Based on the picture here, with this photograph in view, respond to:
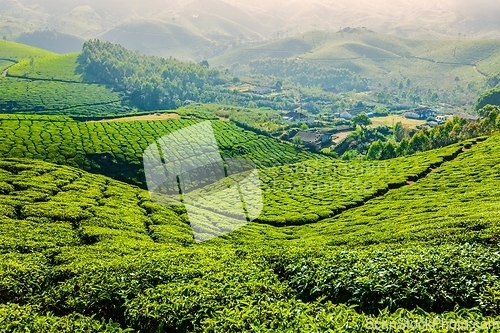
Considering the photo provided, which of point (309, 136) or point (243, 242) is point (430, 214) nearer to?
point (243, 242)

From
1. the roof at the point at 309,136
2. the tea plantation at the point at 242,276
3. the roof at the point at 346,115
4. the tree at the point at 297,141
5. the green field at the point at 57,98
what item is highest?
the tea plantation at the point at 242,276

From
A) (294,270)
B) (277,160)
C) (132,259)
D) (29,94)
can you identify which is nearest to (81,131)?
(277,160)

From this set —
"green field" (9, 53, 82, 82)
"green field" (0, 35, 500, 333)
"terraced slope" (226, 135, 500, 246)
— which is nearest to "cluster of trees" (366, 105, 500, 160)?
"green field" (0, 35, 500, 333)

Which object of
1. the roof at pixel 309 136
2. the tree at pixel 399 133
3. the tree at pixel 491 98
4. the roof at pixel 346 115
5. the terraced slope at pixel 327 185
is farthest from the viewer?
the roof at pixel 346 115

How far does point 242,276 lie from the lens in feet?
55.6

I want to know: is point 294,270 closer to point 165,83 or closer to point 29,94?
point 29,94

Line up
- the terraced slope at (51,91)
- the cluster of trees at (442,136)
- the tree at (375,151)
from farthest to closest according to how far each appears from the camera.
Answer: the terraced slope at (51,91) < the tree at (375,151) < the cluster of trees at (442,136)

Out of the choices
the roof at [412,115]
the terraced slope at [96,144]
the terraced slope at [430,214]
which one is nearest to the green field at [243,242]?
the terraced slope at [430,214]

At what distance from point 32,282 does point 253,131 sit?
94181 mm

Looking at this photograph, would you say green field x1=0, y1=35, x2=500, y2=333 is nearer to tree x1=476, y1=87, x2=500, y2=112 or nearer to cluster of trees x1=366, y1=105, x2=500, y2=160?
cluster of trees x1=366, y1=105, x2=500, y2=160

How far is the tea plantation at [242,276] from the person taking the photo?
12406 millimetres

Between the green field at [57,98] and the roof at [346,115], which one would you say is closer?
the green field at [57,98]

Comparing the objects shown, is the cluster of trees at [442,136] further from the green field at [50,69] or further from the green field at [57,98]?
the green field at [50,69]

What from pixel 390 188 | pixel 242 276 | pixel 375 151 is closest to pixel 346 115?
pixel 375 151
